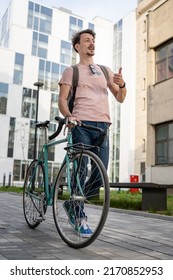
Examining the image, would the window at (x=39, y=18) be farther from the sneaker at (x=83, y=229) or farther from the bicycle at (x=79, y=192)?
the sneaker at (x=83, y=229)

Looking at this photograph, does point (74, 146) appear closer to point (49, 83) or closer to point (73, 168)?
point (73, 168)

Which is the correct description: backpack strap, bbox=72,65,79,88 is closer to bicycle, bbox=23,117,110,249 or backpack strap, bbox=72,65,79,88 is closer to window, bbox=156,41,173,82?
bicycle, bbox=23,117,110,249

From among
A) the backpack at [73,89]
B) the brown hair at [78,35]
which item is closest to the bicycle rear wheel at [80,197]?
the backpack at [73,89]

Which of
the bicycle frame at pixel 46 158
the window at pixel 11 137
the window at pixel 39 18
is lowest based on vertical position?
the bicycle frame at pixel 46 158

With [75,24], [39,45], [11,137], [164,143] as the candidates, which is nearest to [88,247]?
[164,143]

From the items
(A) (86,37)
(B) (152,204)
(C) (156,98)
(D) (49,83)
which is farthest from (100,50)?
(A) (86,37)

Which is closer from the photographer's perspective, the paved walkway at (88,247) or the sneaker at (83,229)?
the paved walkway at (88,247)

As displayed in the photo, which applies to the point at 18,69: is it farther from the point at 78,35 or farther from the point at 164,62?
the point at 78,35

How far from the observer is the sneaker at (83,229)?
3502 millimetres

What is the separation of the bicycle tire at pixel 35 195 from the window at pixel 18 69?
4061 centimetres

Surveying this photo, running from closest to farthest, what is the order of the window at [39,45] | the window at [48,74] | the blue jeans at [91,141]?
the blue jeans at [91,141] < the window at [48,74] < the window at [39,45]

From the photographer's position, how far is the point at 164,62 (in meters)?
17.6

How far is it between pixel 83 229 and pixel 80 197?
0.29 m

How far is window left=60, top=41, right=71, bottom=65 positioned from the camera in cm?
4941
